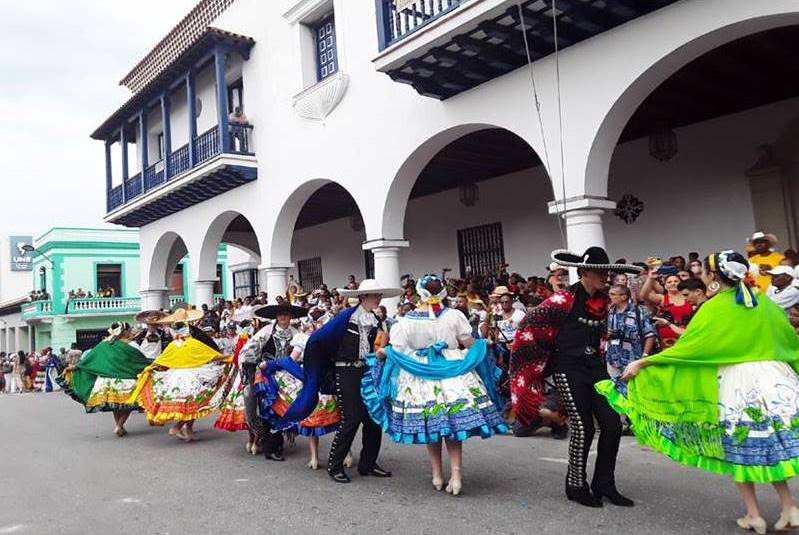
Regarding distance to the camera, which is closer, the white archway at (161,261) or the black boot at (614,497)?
the black boot at (614,497)

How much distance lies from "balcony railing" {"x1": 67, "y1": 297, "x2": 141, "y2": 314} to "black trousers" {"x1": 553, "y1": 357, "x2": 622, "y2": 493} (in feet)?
110

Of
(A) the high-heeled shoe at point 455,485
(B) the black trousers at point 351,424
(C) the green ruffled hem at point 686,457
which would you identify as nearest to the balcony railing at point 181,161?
(B) the black trousers at point 351,424

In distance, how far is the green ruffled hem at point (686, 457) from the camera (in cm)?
353

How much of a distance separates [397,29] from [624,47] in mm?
3416

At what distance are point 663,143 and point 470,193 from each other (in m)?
4.74

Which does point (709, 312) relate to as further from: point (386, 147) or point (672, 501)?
point (386, 147)

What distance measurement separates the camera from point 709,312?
3.89 meters

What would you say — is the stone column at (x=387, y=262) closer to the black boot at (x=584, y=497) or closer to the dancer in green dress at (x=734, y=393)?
the black boot at (x=584, y=497)

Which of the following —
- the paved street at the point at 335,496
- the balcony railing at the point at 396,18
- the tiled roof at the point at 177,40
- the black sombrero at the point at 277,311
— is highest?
the tiled roof at the point at 177,40

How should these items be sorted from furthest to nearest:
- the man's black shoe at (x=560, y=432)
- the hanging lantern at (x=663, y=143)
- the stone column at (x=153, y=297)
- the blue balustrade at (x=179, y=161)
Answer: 1. the stone column at (x=153, y=297)
2. the blue balustrade at (x=179, y=161)
3. the hanging lantern at (x=663, y=143)
4. the man's black shoe at (x=560, y=432)

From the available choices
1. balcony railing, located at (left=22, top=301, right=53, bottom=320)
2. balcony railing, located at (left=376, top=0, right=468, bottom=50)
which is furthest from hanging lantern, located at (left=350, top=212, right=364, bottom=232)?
balcony railing, located at (left=22, top=301, right=53, bottom=320)

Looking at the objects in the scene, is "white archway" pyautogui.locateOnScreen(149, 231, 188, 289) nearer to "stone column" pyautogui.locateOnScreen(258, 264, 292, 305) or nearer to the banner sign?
"stone column" pyautogui.locateOnScreen(258, 264, 292, 305)

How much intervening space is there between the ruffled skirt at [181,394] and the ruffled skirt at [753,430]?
5.91 metres

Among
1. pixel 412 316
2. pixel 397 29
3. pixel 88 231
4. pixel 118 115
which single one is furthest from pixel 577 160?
pixel 88 231
